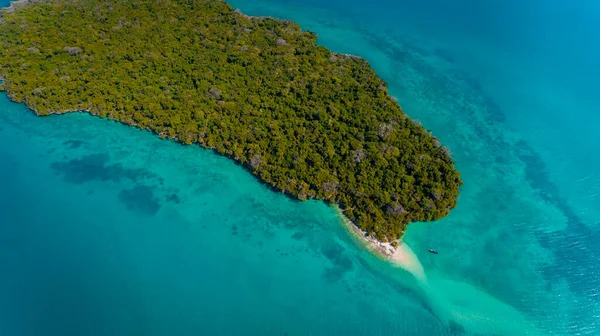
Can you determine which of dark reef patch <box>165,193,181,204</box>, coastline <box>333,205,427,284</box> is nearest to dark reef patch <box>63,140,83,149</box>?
dark reef patch <box>165,193,181,204</box>

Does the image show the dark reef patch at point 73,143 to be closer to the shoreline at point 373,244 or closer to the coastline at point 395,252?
the shoreline at point 373,244

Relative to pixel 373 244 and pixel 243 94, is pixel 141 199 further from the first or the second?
pixel 373 244

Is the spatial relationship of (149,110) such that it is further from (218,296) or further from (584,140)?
(584,140)

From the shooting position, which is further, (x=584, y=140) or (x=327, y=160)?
(x=584, y=140)

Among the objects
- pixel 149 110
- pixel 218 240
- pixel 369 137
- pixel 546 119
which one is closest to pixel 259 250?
pixel 218 240

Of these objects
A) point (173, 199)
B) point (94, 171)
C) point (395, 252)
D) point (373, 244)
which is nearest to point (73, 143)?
point (94, 171)

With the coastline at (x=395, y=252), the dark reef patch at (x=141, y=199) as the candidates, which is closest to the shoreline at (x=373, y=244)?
the coastline at (x=395, y=252)

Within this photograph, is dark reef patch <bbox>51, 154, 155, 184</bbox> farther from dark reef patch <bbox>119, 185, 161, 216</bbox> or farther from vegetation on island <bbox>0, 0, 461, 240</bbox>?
vegetation on island <bbox>0, 0, 461, 240</bbox>
